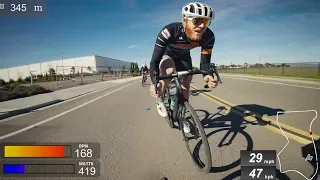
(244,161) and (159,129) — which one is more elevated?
(244,161)

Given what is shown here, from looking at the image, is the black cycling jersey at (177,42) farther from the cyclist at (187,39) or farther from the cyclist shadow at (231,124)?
the cyclist shadow at (231,124)

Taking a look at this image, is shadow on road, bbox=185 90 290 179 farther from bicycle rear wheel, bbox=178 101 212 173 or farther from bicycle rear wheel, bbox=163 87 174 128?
bicycle rear wheel, bbox=163 87 174 128

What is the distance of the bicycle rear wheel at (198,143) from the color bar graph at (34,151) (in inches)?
59.5

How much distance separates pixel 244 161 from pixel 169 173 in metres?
0.90

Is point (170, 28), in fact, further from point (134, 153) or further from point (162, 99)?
point (134, 153)

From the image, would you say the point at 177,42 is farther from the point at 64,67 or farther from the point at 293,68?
the point at 64,67

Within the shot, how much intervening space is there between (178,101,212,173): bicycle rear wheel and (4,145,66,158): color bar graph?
1511 millimetres

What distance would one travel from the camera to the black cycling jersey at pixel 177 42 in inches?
122

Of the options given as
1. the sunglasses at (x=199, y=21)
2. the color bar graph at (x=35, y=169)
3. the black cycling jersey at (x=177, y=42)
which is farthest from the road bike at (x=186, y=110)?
the color bar graph at (x=35, y=169)

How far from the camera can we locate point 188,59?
4.38 metres

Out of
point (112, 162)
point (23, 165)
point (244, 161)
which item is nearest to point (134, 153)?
point (112, 162)

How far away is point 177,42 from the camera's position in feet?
10.8

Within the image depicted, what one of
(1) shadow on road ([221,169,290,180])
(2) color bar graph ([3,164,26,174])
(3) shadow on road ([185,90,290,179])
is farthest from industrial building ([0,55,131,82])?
(1) shadow on road ([221,169,290,180])

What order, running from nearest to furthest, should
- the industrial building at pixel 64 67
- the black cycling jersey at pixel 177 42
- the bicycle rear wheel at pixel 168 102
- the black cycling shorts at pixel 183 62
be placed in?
the black cycling jersey at pixel 177 42 → the bicycle rear wheel at pixel 168 102 → the black cycling shorts at pixel 183 62 → the industrial building at pixel 64 67
